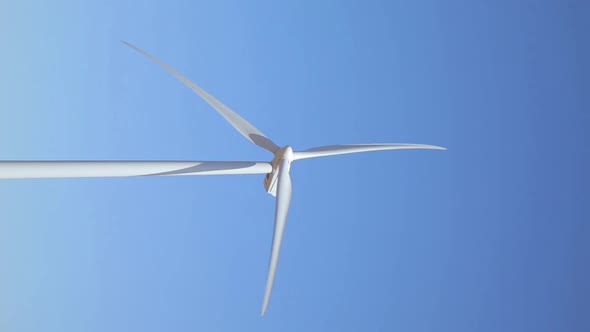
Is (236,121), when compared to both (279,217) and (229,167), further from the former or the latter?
(279,217)

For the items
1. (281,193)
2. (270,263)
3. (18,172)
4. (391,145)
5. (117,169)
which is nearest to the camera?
(18,172)

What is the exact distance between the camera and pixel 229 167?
50.0 feet

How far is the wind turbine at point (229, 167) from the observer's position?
12.5 metres

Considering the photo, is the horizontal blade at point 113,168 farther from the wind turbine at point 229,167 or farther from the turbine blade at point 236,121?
the turbine blade at point 236,121

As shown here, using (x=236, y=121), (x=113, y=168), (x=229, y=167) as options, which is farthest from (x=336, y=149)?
(x=113, y=168)

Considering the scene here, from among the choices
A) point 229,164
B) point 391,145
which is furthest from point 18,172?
point 391,145

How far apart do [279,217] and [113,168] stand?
4.36 meters

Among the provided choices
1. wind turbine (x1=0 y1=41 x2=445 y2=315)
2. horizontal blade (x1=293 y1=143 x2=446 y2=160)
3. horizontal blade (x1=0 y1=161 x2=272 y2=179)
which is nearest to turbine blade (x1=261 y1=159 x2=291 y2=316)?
wind turbine (x1=0 y1=41 x2=445 y2=315)

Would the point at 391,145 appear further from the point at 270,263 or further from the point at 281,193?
the point at 270,263

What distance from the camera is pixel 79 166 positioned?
510 inches

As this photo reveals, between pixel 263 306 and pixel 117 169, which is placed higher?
pixel 117 169

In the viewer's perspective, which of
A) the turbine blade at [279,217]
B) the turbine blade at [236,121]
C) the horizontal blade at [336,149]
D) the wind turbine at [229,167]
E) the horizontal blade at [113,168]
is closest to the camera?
the horizontal blade at [113,168]

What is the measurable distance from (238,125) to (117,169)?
494 cm

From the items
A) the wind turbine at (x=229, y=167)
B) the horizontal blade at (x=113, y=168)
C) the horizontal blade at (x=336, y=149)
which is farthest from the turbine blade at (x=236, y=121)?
the horizontal blade at (x=113, y=168)
